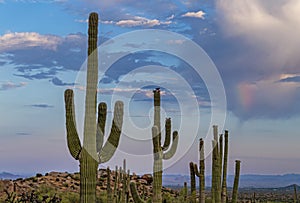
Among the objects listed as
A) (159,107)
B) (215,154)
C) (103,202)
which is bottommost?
(103,202)

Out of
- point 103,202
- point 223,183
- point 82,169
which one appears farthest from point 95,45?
point 103,202

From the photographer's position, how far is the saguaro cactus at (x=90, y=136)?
9102mm

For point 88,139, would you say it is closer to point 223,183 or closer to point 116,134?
point 116,134

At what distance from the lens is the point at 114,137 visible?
9.89 metres

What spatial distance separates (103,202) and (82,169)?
23453 mm

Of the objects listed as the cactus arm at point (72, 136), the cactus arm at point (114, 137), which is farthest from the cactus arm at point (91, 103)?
the cactus arm at point (114, 137)

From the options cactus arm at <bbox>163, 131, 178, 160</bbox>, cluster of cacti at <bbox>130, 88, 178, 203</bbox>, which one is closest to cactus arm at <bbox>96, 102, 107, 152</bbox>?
cluster of cacti at <bbox>130, 88, 178, 203</bbox>

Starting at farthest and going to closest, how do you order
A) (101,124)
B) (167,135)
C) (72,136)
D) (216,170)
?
(216,170), (167,135), (101,124), (72,136)

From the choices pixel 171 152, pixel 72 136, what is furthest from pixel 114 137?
pixel 171 152

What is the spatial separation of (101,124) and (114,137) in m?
0.33

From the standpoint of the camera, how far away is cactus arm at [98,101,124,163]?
9625 mm

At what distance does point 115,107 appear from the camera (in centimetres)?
1023

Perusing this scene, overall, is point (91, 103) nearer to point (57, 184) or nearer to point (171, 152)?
point (171, 152)

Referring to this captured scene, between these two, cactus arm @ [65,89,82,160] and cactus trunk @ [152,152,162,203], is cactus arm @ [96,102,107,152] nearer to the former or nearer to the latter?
cactus arm @ [65,89,82,160]
